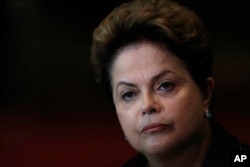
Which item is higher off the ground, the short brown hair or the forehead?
the short brown hair

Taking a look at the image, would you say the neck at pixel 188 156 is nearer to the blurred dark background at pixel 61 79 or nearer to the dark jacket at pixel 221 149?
the dark jacket at pixel 221 149

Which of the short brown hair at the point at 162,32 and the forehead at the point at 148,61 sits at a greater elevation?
the short brown hair at the point at 162,32

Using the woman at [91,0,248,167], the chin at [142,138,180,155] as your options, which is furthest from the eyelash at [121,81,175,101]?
the chin at [142,138,180,155]

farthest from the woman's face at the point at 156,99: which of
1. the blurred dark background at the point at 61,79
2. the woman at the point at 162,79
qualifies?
the blurred dark background at the point at 61,79

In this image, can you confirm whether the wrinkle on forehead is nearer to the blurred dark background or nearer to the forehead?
the forehead

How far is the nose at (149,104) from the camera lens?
2.49 ft

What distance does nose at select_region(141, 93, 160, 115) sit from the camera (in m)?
0.76

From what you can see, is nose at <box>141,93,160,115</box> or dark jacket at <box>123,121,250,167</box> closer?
nose at <box>141,93,160,115</box>

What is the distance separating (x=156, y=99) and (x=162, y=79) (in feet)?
0.17

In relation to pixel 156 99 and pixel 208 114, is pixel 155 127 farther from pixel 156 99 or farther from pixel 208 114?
pixel 208 114

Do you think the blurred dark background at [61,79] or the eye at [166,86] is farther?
the blurred dark background at [61,79]

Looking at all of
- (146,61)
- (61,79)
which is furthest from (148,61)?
(61,79)

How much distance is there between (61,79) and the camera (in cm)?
120

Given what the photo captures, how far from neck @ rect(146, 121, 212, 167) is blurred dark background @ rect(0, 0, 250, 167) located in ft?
0.74
